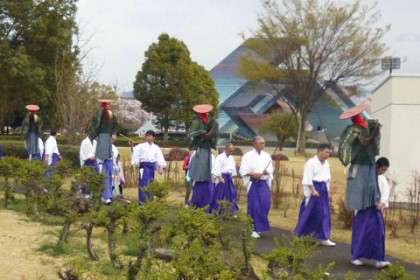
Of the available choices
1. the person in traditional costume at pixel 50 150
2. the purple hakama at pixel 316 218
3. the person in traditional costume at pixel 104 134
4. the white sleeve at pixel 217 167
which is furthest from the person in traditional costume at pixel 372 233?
the person in traditional costume at pixel 50 150

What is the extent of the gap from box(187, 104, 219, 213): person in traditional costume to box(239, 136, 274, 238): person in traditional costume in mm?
851

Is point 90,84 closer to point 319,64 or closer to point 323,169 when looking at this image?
point 319,64

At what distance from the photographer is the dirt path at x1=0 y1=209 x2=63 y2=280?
581 cm

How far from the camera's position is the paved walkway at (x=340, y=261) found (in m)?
6.80

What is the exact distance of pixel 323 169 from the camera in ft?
27.9

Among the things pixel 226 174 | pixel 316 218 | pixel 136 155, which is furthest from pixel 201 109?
pixel 316 218

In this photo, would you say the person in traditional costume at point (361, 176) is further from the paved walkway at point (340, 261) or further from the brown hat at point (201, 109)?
the brown hat at point (201, 109)

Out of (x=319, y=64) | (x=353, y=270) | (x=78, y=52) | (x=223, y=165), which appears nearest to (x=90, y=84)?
A: (x=78, y=52)

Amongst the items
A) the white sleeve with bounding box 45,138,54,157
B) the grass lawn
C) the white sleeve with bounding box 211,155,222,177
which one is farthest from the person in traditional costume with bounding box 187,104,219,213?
the white sleeve with bounding box 45,138,54,157

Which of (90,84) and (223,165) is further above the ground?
(90,84)

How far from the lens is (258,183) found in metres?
8.90

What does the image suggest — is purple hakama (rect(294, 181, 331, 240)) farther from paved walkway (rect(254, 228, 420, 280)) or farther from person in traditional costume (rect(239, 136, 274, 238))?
person in traditional costume (rect(239, 136, 274, 238))

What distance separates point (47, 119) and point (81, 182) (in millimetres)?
21152

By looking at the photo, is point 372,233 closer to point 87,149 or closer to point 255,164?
point 255,164
